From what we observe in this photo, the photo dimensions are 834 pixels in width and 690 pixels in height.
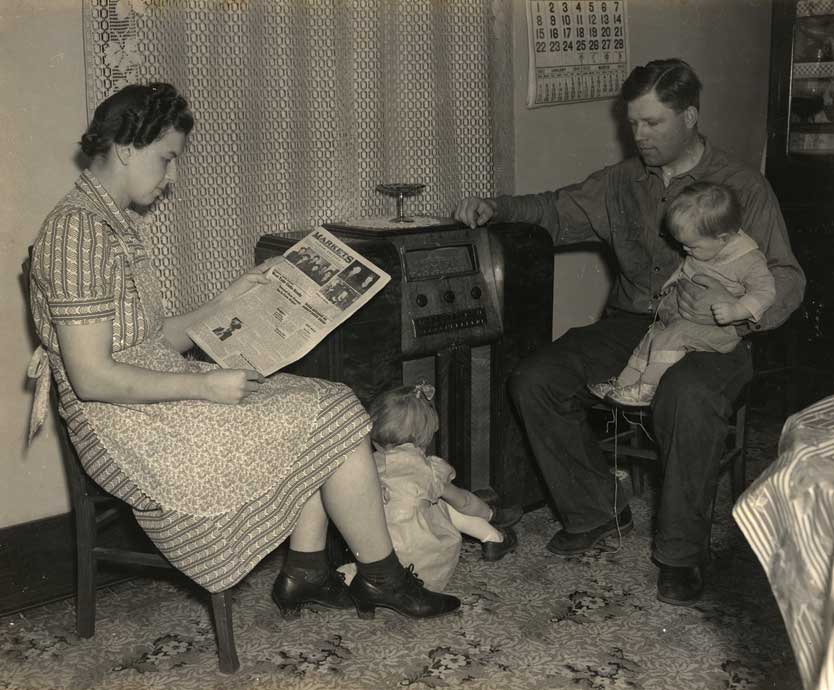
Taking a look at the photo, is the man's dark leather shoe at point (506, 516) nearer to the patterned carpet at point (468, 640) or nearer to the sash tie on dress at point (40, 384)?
the patterned carpet at point (468, 640)

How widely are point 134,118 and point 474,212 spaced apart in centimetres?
112

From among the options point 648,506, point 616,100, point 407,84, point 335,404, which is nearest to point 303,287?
point 335,404

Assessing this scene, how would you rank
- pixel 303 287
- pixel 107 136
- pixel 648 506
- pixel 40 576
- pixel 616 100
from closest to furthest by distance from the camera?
pixel 107 136 → pixel 303 287 → pixel 40 576 → pixel 648 506 → pixel 616 100

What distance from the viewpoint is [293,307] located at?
99.0 inches

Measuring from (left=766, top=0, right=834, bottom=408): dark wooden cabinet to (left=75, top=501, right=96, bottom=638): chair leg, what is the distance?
9.41 feet

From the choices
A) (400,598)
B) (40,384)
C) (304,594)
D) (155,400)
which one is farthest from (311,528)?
(40,384)

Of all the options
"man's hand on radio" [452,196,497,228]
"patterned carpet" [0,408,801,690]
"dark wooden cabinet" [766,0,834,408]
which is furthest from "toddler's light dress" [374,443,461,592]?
"dark wooden cabinet" [766,0,834,408]

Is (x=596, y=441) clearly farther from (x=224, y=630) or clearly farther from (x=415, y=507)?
(x=224, y=630)

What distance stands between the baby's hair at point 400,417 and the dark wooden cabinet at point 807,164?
2062 mm

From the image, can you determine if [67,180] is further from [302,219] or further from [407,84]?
[407,84]

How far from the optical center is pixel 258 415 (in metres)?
2.25

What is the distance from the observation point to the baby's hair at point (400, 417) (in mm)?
2664

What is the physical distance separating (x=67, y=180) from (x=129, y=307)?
0.57 metres

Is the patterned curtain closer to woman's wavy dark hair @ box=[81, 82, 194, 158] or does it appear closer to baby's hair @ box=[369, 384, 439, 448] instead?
woman's wavy dark hair @ box=[81, 82, 194, 158]
